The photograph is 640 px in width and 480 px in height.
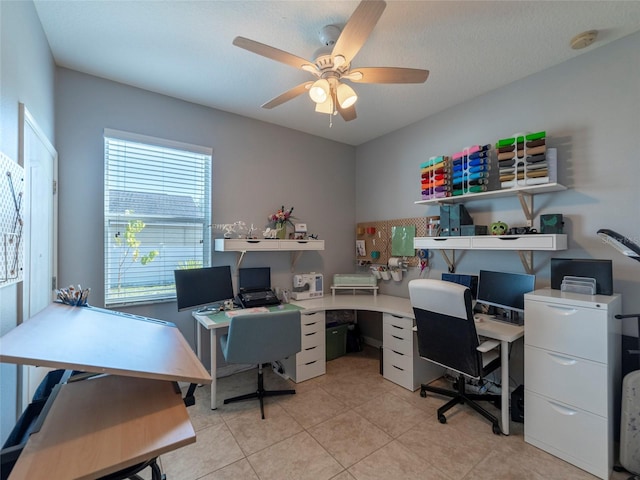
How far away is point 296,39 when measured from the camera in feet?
6.38

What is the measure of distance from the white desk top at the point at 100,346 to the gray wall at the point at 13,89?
0.54 ft

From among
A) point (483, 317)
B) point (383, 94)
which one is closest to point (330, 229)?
point (383, 94)

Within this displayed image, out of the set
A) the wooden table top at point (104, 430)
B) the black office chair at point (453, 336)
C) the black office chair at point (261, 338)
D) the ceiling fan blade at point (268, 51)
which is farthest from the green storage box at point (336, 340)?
the ceiling fan blade at point (268, 51)

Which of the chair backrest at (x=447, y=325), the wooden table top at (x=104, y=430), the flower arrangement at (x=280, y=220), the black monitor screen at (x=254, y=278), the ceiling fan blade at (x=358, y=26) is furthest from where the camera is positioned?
the flower arrangement at (x=280, y=220)

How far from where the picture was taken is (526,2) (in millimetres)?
1652

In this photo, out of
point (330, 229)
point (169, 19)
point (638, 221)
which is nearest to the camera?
point (169, 19)

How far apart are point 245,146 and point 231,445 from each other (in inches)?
110

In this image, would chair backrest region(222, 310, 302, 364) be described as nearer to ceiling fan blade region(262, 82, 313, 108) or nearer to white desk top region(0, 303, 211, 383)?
white desk top region(0, 303, 211, 383)

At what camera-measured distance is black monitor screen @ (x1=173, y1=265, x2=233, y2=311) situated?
2547 millimetres

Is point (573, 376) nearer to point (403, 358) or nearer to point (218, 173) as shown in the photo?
point (403, 358)

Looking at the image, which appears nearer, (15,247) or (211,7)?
(15,247)

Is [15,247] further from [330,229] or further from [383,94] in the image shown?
[330,229]

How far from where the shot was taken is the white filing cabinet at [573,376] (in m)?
1.68

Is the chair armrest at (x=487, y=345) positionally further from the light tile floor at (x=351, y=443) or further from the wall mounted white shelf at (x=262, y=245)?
the wall mounted white shelf at (x=262, y=245)
